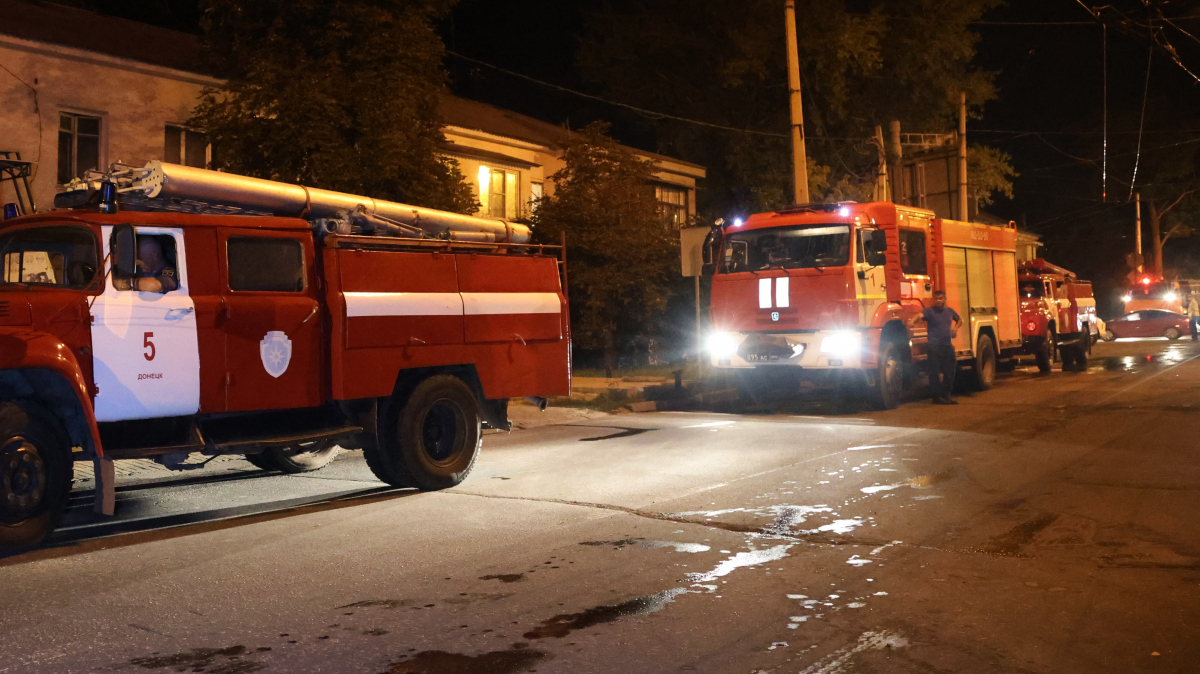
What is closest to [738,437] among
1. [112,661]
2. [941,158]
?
[112,661]

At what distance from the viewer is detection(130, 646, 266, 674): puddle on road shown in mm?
4832

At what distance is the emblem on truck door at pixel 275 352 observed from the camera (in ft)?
28.3

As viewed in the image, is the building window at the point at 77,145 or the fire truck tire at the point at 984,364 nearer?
the building window at the point at 77,145

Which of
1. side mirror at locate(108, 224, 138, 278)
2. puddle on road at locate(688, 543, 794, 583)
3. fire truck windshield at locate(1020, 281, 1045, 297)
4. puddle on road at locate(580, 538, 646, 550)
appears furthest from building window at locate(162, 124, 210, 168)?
fire truck windshield at locate(1020, 281, 1045, 297)

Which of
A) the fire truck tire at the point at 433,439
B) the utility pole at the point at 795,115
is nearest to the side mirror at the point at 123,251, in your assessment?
the fire truck tire at the point at 433,439

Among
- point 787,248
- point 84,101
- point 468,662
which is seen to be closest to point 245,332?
point 468,662

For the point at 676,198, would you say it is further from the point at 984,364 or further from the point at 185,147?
the point at 185,147

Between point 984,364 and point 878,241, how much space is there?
4945 mm

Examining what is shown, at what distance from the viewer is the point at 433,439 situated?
10.0 m

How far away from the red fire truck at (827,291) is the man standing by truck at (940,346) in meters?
0.21

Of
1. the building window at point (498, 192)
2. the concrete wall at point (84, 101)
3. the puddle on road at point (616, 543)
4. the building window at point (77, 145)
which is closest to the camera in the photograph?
the puddle on road at point (616, 543)

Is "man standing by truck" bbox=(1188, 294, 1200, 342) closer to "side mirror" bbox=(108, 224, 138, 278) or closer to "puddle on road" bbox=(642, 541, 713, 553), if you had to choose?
"puddle on road" bbox=(642, 541, 713, 553)

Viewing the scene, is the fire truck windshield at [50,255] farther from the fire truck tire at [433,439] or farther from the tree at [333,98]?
the tree at [333,98]

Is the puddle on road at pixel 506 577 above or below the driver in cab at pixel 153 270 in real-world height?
below
